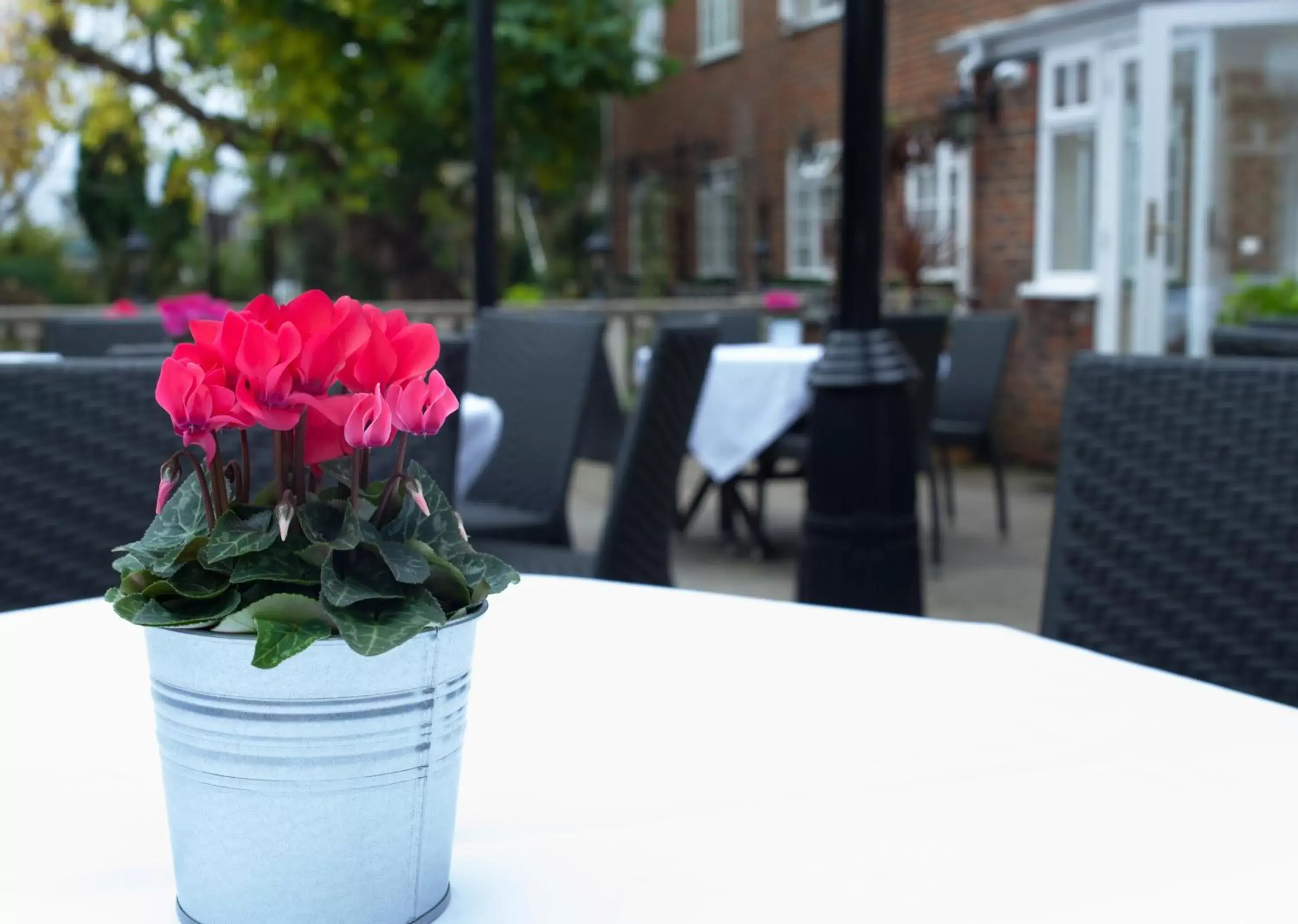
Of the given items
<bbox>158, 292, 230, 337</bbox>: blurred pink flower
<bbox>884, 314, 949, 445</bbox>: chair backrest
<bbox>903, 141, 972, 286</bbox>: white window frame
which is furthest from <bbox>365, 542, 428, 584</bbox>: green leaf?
<bbox>903, 141, 972, 286</bbox>: white window frame

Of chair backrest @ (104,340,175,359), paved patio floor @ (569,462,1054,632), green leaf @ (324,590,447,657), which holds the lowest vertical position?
paved patio floor @ (569,462,1054,632)

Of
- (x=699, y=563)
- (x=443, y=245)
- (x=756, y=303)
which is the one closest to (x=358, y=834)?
(x=699, y=563)

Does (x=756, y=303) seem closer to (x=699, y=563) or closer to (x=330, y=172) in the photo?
(x=699, y=563)

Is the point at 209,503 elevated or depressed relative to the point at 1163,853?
elevated

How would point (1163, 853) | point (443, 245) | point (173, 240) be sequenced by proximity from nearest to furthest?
point (1163, 853)
point (443, 245)
point (173, 240)

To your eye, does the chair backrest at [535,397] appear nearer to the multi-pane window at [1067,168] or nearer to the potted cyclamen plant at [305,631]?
the potted cyclamen plant at [305,631]

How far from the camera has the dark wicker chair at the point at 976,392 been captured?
642cm

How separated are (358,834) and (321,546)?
0.46ft

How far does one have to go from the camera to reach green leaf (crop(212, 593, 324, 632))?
0.68 m

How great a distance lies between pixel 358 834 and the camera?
718mm

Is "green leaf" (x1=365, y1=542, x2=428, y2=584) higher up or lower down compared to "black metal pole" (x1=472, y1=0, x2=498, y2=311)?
lower down

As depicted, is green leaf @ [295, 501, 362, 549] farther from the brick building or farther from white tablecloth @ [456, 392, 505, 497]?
the brick building

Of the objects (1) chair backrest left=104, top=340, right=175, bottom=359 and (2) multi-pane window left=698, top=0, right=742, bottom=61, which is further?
(2) multi-pane window left=698, top=0, right=742, bottom=61

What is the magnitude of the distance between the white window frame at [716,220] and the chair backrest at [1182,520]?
1263 cm
